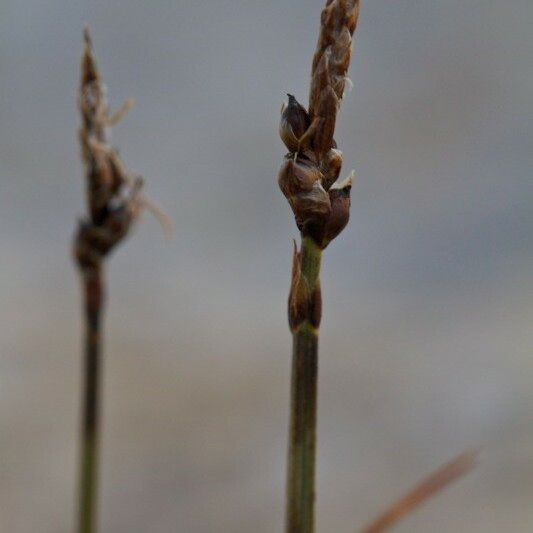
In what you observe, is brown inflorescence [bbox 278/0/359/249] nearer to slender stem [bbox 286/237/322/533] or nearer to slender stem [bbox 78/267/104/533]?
slender stem [bbox 286/237/322/533]

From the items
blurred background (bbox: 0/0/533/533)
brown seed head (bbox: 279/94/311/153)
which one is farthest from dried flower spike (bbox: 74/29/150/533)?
blurred background (bbox: 0/0/533/533)

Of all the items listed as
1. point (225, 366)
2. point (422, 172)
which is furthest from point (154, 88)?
point (225, 366)

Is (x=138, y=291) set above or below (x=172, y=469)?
above

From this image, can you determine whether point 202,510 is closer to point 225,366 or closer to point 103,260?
point 225,366

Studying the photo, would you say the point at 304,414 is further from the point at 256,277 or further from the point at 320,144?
the point at 256,277

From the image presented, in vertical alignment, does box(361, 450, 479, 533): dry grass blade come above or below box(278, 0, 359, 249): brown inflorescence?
below

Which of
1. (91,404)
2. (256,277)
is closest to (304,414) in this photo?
(91,404)

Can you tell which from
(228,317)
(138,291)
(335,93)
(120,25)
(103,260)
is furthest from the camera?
(120,25)

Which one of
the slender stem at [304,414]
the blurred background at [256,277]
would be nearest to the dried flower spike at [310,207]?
the slender stem at [304,414]
